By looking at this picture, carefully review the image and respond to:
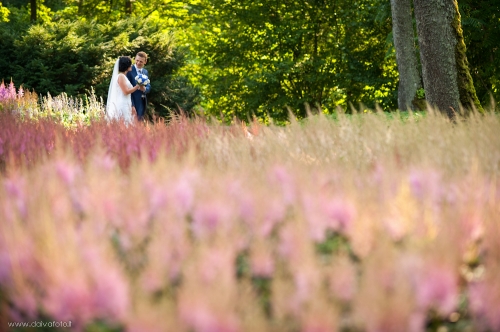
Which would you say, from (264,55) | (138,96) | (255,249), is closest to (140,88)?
(138,96)

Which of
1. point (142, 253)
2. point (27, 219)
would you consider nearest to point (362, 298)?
point (142, 253)

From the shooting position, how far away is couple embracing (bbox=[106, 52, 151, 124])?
42.1 ft

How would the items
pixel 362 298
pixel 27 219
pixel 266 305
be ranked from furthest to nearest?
pixel 27 219 → pixel 266 305 → pixel 362 298

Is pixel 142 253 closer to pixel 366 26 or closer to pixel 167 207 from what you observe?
pixel 167 207

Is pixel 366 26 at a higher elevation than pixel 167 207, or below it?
higher

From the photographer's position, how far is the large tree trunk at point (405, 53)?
546 inches

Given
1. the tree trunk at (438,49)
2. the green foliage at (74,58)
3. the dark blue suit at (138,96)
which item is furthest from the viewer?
the green foliage at (74,58)

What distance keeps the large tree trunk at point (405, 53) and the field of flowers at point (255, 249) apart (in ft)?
35.4

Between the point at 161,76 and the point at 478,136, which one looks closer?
the point at 478,136

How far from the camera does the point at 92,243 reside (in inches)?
94.2

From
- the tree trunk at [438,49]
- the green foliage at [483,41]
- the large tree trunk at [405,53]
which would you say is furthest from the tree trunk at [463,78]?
the green foliage at [483,41]

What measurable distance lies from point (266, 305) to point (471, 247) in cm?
85

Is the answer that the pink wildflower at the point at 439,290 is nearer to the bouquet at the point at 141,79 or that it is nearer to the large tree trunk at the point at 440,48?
the large tree trunk at the point at 440,48

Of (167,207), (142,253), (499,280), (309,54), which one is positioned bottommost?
(499,280)
